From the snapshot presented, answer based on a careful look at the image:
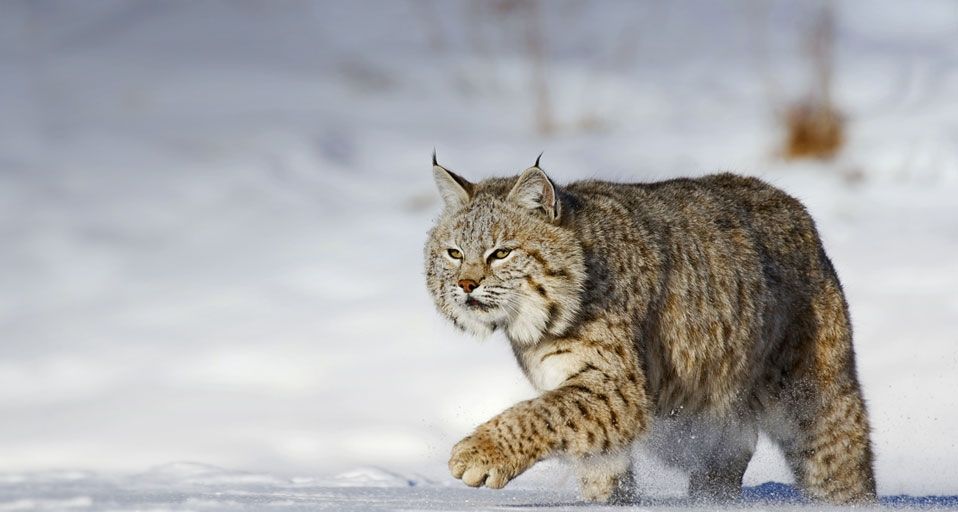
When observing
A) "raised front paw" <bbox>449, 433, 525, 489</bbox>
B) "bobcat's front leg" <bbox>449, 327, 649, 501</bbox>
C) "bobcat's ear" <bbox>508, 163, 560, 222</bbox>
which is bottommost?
"raised front paw" <bbox>449, 433, 525, 489</bbox>

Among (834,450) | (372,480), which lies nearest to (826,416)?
(834,450)

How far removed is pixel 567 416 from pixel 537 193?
2.58ft

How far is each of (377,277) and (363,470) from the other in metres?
3.95

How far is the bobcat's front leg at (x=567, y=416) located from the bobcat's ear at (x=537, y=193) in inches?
16.8

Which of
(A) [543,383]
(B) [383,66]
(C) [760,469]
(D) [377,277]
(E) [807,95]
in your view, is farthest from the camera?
(B) [383,66]

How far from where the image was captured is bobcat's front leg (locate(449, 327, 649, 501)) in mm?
4258

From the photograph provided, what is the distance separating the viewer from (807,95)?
38.5ft

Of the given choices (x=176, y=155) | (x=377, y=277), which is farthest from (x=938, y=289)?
(x=176, y=155)

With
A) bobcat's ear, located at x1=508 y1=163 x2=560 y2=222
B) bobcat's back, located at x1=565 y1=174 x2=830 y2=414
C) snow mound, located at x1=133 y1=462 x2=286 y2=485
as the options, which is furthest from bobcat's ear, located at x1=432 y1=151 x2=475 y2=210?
snow mound, located at x1=133 y1=462 x2=286 y2=485

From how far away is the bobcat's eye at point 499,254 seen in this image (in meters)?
4.64

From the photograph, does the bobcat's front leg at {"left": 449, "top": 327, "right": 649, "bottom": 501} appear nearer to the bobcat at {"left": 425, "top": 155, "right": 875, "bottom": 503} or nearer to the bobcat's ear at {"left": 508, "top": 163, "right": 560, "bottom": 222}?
the bobcat at {"left": 425, "top": 155, "right": 875, "bottom": 503}

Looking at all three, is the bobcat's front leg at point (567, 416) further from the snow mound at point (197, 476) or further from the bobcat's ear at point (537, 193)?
the snow mound at point (197, 476)

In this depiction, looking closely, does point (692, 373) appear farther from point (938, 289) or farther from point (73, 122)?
point (73, 122)

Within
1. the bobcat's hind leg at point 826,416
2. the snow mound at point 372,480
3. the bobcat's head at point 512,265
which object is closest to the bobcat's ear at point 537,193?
the bobcat's head at point 512,265
